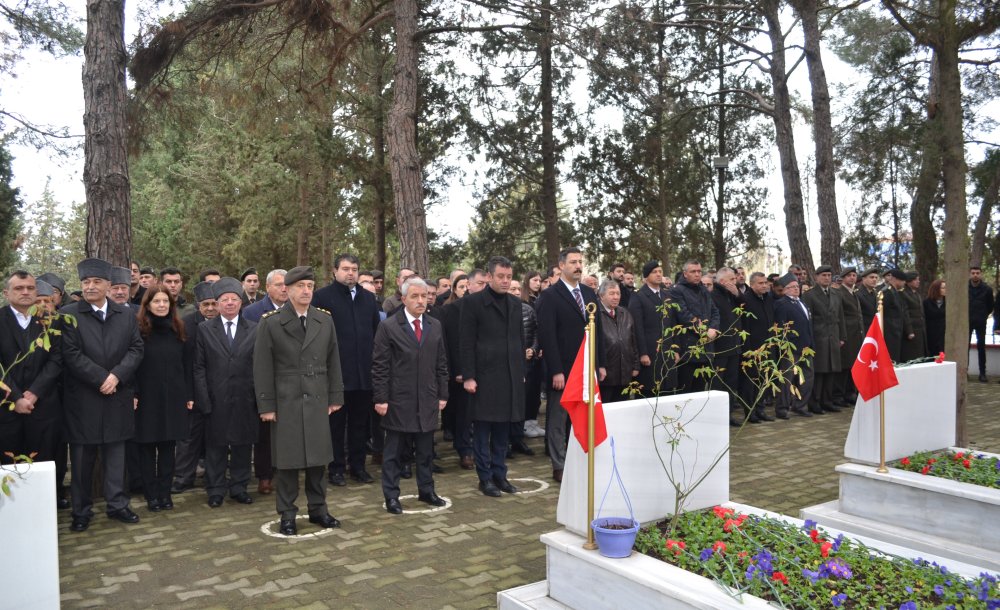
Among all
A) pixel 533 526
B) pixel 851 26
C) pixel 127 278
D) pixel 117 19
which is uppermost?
pixel 851 26

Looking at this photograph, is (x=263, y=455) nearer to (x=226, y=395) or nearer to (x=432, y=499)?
(x=226, y=395)

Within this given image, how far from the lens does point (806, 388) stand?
10305 mm

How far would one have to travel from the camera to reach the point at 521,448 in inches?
332

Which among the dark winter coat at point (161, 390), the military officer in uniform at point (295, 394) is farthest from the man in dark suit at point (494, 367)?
the dark winter coat at point (161, 390)

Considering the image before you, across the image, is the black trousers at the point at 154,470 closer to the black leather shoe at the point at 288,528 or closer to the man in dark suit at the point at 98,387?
the man in dark suit at the point at 98,387

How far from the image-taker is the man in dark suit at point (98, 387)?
5711 mm

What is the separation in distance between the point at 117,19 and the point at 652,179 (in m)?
14.3

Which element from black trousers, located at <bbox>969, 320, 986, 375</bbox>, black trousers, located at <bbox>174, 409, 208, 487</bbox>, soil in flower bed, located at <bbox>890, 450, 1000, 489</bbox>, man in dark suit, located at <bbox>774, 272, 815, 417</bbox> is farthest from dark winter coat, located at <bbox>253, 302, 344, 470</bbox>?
black trousers, located at <bbox>969, 320, 986, 375</bbox>

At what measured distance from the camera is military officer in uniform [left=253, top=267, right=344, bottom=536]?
5441mm

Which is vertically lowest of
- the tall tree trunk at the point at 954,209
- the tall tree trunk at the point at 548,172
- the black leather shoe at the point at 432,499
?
the black leather shoe at the point at 432,499

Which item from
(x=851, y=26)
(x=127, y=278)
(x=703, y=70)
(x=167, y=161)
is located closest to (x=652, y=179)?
(x=703, y=70)

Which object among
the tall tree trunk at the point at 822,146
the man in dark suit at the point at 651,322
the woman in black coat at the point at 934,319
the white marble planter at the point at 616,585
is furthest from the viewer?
the tall tree trunk at the point at 822,146

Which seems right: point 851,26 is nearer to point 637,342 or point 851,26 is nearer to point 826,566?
point 637,342

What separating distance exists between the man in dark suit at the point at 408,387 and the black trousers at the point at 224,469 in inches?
55.3
